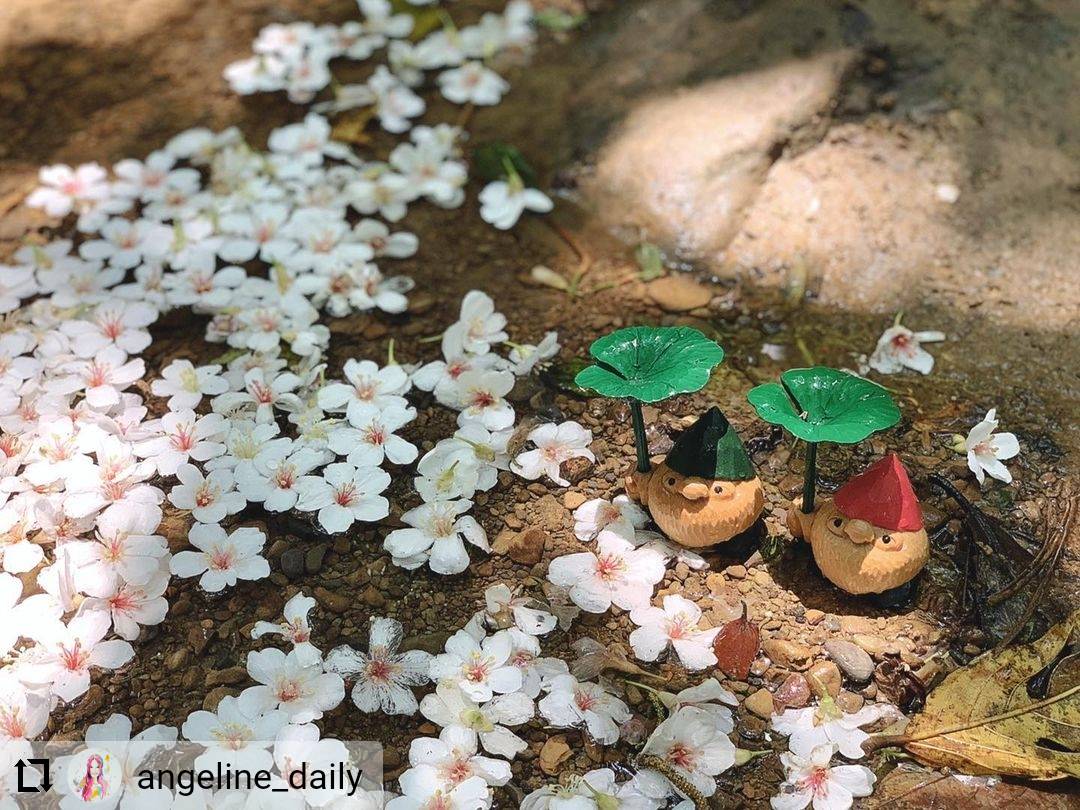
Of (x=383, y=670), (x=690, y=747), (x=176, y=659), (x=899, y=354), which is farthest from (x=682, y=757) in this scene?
(x=899, y=354)

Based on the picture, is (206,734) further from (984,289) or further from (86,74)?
(86,74)

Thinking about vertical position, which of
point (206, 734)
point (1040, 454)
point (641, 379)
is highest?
point (641, 379)

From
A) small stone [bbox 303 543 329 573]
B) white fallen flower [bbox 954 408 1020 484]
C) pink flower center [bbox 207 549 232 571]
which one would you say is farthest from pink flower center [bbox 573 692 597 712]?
white fallen flower [bbox 954 408 1020 484]

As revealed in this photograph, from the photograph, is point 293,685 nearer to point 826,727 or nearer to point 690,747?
point 690,747

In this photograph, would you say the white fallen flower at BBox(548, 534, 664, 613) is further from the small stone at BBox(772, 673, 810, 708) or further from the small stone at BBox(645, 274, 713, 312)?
the small stone at BBox(645, 274, 713, 312)

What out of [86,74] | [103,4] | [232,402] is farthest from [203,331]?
[103,4]

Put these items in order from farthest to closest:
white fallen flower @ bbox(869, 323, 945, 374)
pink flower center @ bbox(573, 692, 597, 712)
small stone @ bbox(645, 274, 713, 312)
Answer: small stone @ bbox(645, 274, 713, 312) → white fallen flower @ bbox(869, 323, 945, 374) → pink flower center @ bbox(573, 692, 597, 712)
